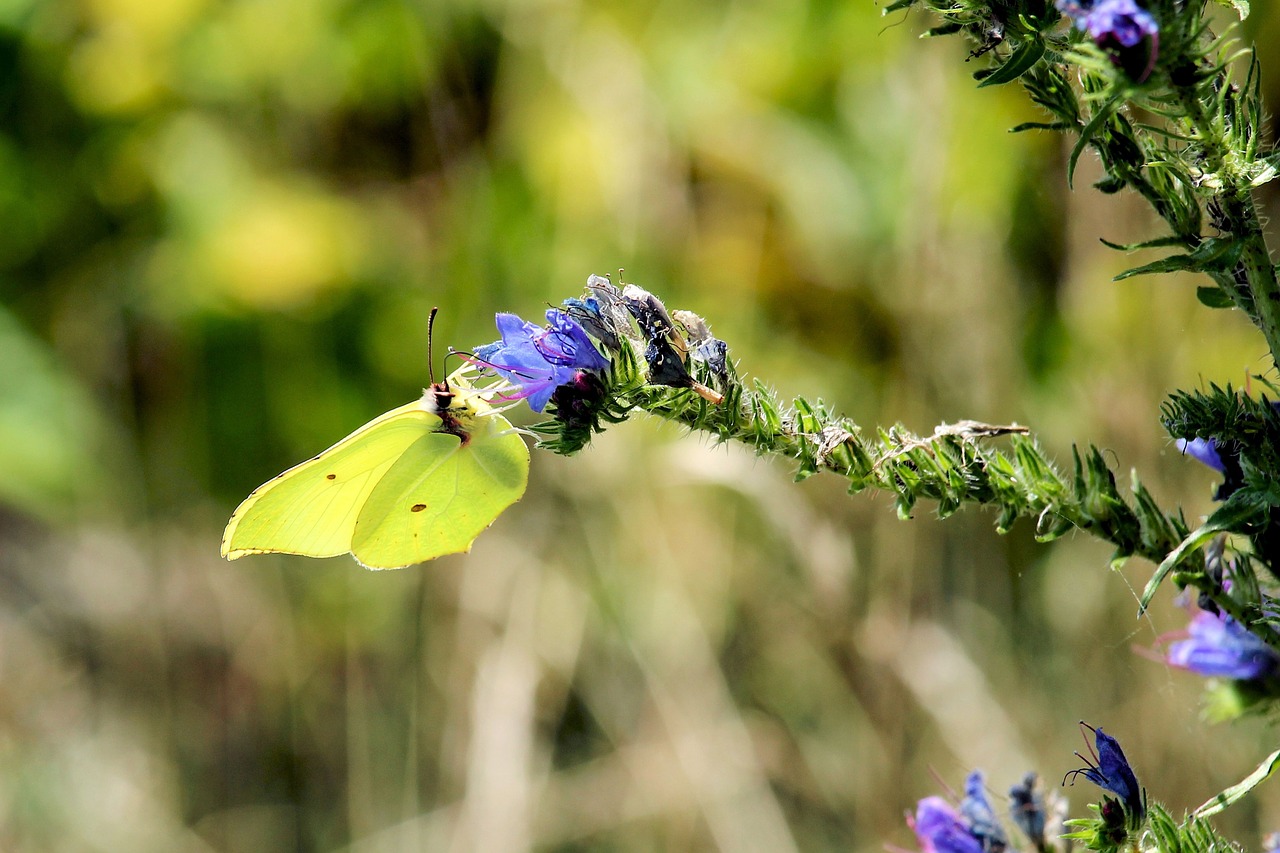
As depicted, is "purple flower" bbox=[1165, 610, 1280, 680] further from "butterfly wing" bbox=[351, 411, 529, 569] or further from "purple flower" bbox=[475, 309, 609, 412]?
"butterfly wing" bbox=[351, 411, 529, 569]

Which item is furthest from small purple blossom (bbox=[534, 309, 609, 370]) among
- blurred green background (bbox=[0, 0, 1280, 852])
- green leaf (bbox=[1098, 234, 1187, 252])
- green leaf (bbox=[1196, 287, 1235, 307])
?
blurred green background (bbox=[0, 0, 1280, 852])

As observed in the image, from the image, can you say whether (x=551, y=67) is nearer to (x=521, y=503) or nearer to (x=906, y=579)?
(x=521, y=503)

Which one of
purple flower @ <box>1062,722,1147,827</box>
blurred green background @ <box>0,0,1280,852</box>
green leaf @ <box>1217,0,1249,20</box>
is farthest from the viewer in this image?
blurred green background @ <box>0,0,1280,852</box>

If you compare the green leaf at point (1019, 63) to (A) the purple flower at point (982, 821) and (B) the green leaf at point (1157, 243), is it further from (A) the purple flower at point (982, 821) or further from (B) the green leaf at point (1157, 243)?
(A) the purple flower at point (982, 821)

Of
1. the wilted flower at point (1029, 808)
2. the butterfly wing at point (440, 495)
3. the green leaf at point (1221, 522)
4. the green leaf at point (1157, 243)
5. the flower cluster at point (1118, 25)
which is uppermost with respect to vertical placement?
the butterfly wing at point (440, 495)

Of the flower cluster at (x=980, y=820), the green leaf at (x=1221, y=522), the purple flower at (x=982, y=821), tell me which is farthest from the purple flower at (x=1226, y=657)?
the green leaf at (x=1221, y=522)
